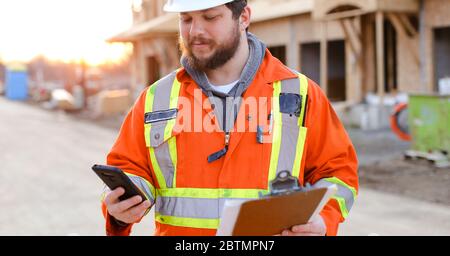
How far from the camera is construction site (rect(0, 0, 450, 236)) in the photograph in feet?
27.1

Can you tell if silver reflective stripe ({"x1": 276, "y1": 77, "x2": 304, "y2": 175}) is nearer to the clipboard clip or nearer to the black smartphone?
the clipboard clip

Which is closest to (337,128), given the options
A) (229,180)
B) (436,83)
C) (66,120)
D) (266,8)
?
(229,180)

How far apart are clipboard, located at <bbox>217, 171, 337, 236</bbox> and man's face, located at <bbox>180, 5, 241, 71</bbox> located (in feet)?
2.07

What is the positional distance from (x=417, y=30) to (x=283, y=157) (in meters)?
15.6

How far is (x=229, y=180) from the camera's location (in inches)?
103

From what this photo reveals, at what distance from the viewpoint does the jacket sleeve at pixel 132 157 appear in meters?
2.72

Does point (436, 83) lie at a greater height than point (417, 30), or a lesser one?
lesser

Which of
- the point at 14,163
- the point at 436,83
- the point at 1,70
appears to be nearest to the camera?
the point at 14,163

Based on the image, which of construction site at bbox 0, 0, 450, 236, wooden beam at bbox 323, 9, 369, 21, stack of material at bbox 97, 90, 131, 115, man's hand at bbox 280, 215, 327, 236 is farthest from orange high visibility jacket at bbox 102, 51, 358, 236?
stack of material at bbox 97, 90, 131, 115

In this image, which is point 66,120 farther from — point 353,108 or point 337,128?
point 337,128

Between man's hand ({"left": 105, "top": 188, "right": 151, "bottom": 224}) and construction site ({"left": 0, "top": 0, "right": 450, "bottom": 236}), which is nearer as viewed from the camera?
man's hand ({"left": 105, "top": 188, "right": 151, "bottom": 224})

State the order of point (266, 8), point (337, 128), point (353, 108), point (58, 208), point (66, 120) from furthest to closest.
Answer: point (66, 120), point (266, 8), point (353, 108), point (58, 208), point (337, 128)

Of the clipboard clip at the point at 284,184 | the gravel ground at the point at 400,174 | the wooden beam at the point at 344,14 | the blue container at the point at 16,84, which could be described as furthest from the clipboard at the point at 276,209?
the blue container at the point at 16,84

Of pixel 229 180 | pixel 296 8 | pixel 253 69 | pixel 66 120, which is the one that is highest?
pixel 296 8
